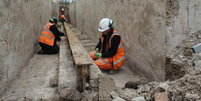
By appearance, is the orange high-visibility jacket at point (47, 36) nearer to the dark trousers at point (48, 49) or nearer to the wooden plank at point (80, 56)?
the dark trousers at point (48, 49)

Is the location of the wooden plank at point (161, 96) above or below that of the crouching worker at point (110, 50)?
below

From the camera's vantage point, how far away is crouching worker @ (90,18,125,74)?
124 inches

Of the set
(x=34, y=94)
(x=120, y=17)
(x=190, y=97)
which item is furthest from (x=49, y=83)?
(x=120, y=17)

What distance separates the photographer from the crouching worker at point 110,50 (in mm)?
3162

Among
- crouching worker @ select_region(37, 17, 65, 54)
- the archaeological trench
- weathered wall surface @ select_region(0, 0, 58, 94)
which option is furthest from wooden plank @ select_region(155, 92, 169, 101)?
crouching worker @ select_region(37, 17, 65, 54)

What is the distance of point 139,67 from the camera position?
3.12m

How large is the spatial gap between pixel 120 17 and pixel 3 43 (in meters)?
2.56

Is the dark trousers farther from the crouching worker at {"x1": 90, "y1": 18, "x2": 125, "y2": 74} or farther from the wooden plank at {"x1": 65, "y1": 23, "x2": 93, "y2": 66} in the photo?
the crouching worker at {"x1": 90, "y1": 18, "x2": 125, "y2": 74}

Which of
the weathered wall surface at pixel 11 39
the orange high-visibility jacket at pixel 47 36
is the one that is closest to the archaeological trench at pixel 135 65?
the weathered wall surface at pixel 11 39

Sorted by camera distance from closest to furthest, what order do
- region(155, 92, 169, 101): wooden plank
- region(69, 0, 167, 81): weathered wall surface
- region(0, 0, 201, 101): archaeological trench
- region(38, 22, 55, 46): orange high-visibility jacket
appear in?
region(155, 92, 169, 101): wooden plank < region(0, 0, 201, 101): archaeological trench < region(69, 0, 167, 81): weathered wall surface < region(38, 22, 55, 46): orange high-visibility jacket

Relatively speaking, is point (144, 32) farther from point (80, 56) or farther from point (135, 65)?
point (80, 56)

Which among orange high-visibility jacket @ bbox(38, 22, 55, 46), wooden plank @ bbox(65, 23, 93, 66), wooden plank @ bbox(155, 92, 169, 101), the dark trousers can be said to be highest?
orange high-visibility jacket @ bbox(38, 22, 55, 46)

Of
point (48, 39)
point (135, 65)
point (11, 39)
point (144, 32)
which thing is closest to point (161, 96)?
point (144, 32)

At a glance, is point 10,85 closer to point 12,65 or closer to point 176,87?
point 12,65
